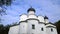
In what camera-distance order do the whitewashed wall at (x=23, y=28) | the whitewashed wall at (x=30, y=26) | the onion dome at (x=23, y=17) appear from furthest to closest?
the onion dome at (x=23, y=17)
the whitewashed wall at (x=23, y=28)
the whitewashed wall at (x=30, y=26)

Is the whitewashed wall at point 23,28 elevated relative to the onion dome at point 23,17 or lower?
lower

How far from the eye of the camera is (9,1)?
16219mm

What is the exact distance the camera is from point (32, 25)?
29844 mm

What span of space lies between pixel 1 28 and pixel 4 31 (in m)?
1.92

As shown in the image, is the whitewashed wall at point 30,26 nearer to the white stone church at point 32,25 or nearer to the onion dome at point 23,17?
the white stone church at point 32,25

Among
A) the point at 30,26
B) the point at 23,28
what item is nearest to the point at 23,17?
the point at 23,28

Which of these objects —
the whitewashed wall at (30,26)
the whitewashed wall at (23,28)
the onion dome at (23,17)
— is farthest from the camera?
the onion dome at (23,17)

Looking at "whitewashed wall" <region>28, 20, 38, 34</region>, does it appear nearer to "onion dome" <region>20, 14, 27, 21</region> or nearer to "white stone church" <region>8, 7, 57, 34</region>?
"white stone church" <region>8, 7, 57, 34</region>

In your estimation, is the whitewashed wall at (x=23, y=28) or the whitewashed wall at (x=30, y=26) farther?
the whitewashed wall at (x=23, y=28)

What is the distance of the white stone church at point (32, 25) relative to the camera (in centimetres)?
2969

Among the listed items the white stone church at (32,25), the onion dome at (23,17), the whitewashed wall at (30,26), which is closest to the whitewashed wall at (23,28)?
the white stone church at (32,25)

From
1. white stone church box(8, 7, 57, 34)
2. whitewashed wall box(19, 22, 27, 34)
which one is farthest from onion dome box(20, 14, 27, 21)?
whitewashed wall box(19, 22, 27, 34)

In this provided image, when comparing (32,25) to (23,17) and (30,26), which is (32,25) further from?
(23,17)

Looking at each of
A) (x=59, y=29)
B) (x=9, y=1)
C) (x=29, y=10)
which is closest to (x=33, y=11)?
(x=29, y=10)
